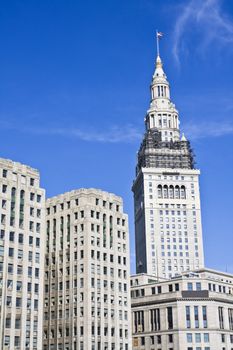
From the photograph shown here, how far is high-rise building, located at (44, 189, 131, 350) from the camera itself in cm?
13788

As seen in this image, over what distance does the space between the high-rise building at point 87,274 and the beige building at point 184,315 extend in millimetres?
16754

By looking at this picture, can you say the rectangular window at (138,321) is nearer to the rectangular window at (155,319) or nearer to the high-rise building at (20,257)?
the rectangular window at (155,319)

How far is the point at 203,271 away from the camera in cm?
17188

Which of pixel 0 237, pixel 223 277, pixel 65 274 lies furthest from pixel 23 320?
pixel 223 277

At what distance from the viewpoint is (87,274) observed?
13900cm

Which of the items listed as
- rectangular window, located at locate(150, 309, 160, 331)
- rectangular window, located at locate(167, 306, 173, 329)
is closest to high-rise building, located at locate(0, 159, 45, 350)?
rectangular window, located at locate(167, 306, 173, 329)

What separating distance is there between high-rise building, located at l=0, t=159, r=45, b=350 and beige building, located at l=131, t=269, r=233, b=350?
47.1m

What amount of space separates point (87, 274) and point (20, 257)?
76.1ft

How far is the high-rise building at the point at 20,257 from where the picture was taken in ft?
381

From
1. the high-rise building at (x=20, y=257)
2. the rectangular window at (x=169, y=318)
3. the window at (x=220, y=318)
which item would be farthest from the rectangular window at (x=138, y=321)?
the high-rise building at (x=20, y=257)

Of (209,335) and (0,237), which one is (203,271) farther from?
(0,237)

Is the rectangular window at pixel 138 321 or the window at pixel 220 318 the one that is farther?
the rectangular window at pixel 138 321

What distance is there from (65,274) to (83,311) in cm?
1160

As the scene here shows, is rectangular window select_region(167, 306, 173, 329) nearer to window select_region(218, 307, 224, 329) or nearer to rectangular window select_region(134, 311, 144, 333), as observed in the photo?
rectangular window select_region(134, 311, 144, 333)
